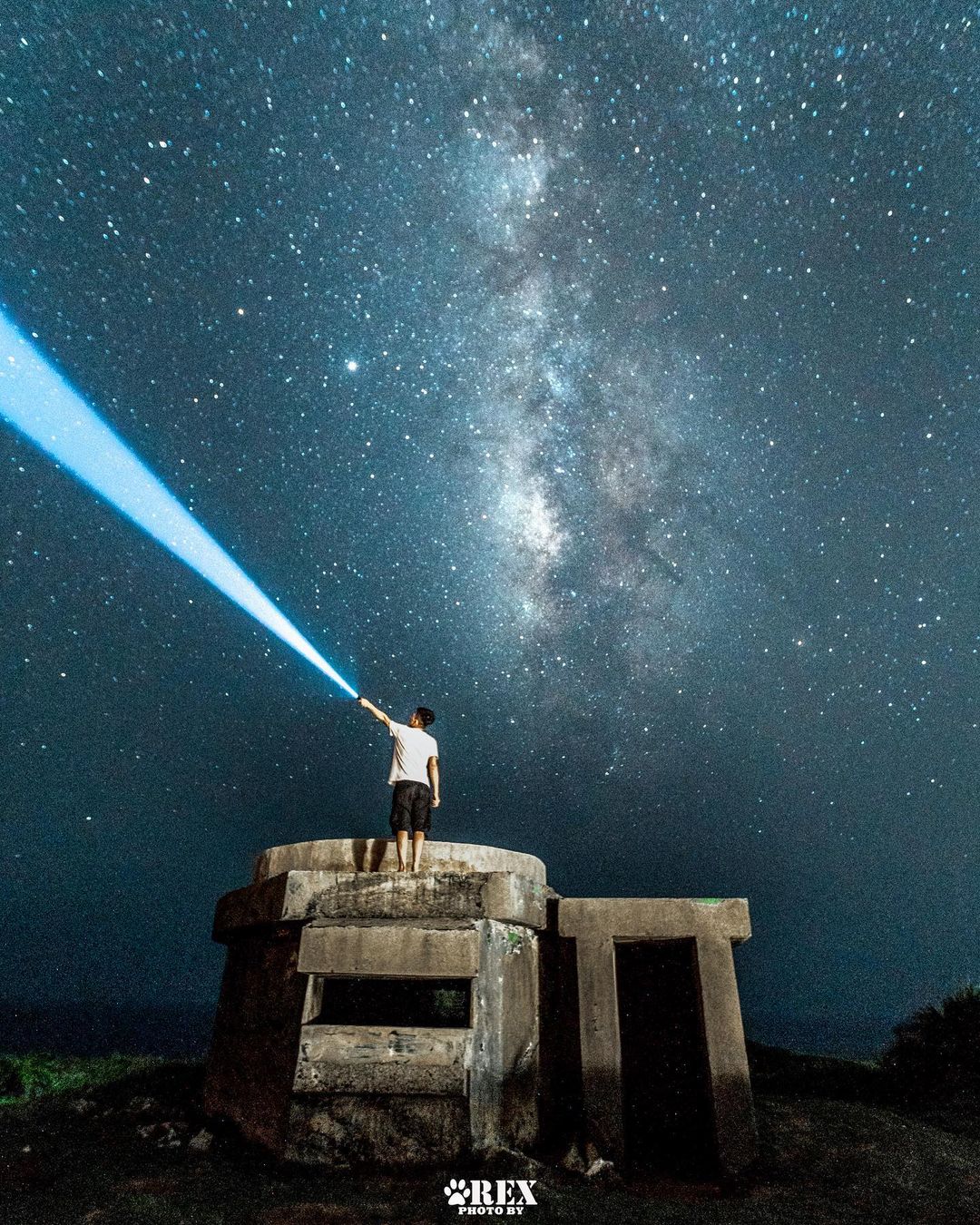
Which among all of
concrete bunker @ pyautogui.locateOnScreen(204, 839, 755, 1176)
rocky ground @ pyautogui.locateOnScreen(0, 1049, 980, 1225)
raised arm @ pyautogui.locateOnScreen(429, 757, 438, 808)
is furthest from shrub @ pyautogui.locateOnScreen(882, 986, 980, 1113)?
raised arm @ pyautogui.locateOnScreen(429, 757, 438, 808)

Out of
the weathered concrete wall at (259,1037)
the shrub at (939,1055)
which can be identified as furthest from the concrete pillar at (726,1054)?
the shrub at (939,1055)

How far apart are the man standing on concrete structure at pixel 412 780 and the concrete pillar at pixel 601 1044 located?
2112mm

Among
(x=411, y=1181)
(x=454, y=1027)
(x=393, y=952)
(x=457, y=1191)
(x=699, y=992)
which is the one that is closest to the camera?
(x=457, y=1191)

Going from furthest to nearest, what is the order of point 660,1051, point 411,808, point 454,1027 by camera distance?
point 660,1051 → point 411,808 → point 454,1027

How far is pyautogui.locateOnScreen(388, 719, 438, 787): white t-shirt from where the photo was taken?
7.67 metres

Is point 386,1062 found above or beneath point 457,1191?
above

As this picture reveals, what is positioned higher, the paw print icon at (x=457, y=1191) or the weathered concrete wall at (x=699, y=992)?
the weathered concrete wall at (x=699, y=992)

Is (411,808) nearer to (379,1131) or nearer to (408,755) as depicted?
(408,755)

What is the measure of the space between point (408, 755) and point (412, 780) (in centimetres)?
30

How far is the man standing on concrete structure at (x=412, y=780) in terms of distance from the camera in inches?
292

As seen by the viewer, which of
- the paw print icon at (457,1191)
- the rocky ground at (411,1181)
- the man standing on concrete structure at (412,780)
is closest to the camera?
the rocky ground at (411,1181)

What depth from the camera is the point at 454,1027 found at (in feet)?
21.7

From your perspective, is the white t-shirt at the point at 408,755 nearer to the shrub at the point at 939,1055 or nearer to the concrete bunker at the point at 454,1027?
the concrete bunker at the point at 454,1027

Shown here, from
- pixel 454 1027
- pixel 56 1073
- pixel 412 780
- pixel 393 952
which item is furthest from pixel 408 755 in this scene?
pixel 56 1073
